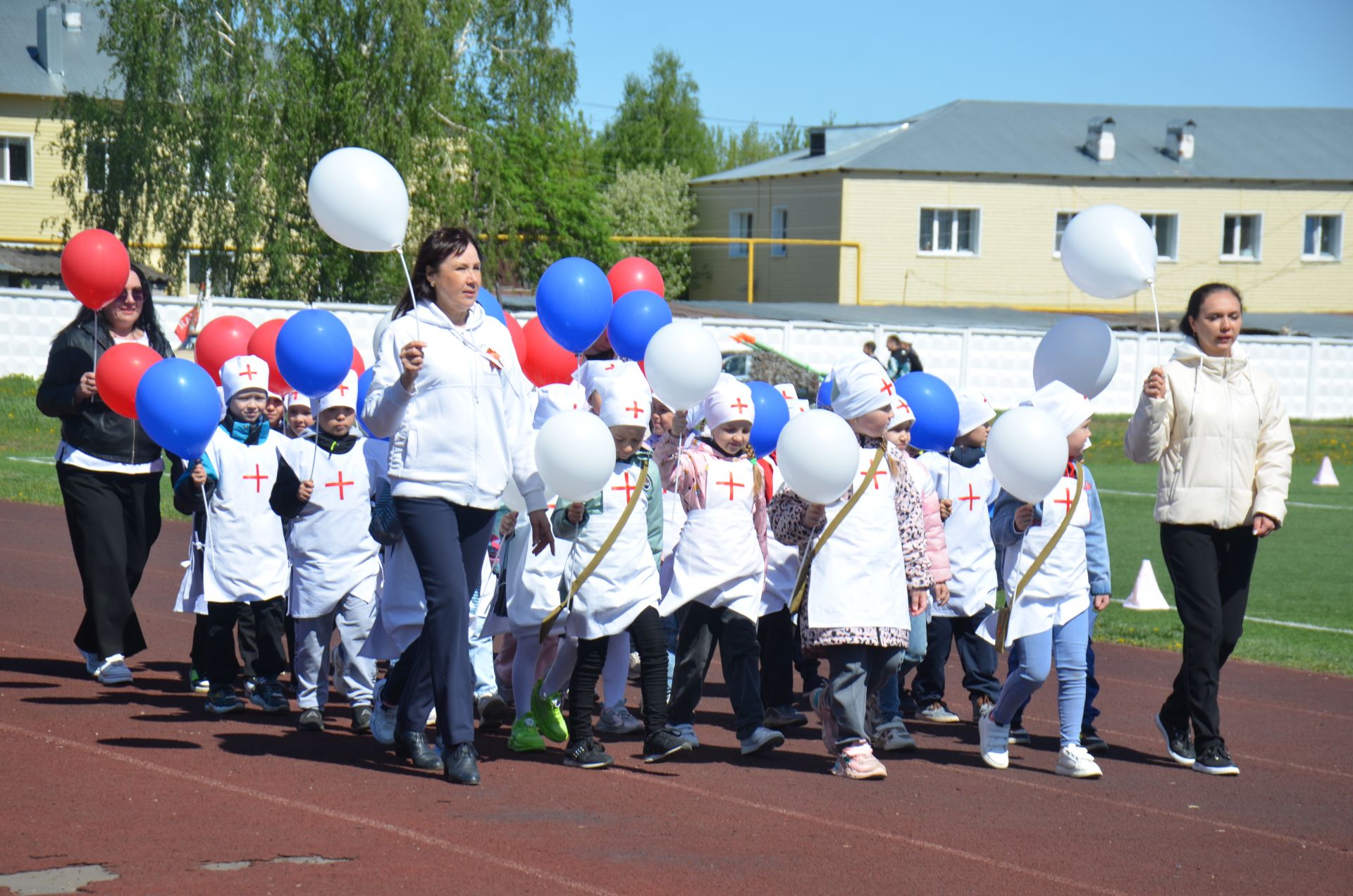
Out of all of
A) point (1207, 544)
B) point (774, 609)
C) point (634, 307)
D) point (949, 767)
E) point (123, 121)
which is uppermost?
point (123, 121)


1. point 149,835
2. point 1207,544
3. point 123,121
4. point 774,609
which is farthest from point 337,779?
point 123,121

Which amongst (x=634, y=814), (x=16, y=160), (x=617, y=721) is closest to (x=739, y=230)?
(x=16, y=160)

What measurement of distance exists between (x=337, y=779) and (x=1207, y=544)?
3896mm

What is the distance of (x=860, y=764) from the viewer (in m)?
6.57

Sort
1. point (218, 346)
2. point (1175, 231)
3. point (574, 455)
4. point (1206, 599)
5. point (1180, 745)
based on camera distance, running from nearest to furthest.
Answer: point (574, 455)
point (1206, 599)
point (1180, 745)
point (218, 346)
point (1175, 231)

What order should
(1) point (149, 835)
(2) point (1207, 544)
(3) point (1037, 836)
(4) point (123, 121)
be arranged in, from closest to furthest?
(1) point (149, 835) → (3) point (1037, 836) → (2) point (1207, 544) → (4) point (123, 121)

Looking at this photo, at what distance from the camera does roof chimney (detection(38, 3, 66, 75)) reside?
47.9 meters

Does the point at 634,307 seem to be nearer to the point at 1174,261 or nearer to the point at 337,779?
the point at 337,779

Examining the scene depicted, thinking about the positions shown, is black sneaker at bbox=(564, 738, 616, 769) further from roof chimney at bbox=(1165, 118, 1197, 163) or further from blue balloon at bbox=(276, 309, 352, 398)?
roof chimney at bbox=(1165, 118, 1197, 163)

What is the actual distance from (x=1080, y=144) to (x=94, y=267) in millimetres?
48078

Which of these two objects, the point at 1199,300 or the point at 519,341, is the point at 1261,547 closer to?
the point at 1199,300

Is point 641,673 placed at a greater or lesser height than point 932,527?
lesser

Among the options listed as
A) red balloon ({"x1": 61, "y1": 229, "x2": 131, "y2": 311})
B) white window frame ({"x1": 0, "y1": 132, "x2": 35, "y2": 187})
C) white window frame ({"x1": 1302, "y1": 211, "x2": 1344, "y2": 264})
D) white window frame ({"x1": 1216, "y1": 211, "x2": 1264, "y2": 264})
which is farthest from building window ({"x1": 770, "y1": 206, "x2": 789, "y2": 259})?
red balloon ({"x1": 61, "y1": 229, "x2": 131, "y2": 311})

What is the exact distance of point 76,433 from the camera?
7.93 m
